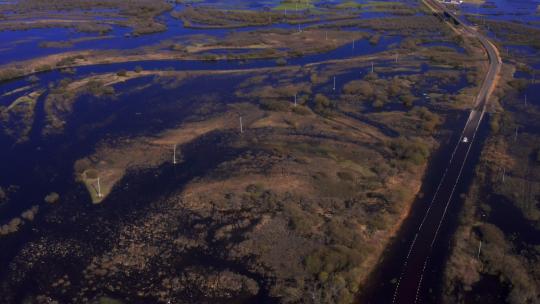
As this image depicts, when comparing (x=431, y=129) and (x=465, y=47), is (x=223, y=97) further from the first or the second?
(x=465, y=47)

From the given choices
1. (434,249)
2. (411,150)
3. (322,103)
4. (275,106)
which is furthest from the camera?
(322,103)

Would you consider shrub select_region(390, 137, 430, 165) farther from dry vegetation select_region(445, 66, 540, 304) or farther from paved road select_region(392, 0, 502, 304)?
dry vegetation select_region(445, 66, 540, 304)

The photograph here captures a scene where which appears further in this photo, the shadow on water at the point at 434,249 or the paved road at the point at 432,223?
the paved road at the point at 432,223

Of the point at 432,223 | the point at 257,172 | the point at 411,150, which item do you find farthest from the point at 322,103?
the point at 432,223

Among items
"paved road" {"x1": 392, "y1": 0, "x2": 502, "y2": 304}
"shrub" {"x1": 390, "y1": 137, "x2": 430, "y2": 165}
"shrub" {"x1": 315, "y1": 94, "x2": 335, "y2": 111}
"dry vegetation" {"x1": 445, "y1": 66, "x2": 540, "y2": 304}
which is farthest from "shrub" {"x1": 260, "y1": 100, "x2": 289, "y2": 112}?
"dry vegetation" {"x1": 445, "y1": 66, "x2": 540, "y2": 304}

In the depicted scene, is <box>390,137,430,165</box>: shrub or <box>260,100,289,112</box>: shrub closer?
<box>390,137,430,165</box>: shrub

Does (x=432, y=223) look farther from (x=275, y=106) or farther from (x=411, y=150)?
(x=275, y=106)

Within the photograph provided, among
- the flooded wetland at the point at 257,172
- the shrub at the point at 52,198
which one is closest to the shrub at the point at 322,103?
the flooded wetland at the point at 257,172

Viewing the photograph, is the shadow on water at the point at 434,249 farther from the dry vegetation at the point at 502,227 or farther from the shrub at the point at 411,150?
the shrub at the point at 411,150
